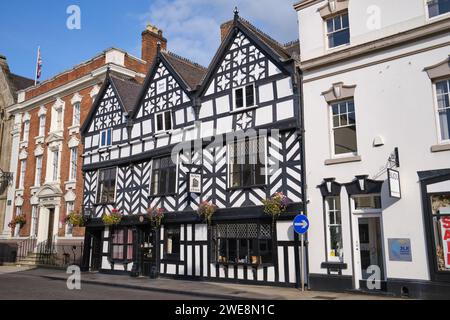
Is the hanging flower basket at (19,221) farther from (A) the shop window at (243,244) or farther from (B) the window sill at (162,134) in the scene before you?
(A) the shop window at (243,244)

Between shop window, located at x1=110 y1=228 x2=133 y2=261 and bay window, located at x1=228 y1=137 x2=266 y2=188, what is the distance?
21.9 feet

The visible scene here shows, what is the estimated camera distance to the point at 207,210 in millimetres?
16516

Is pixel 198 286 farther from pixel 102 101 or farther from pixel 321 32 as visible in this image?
pixel 102 101

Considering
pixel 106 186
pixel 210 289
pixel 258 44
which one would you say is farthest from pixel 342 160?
pixel 106 186

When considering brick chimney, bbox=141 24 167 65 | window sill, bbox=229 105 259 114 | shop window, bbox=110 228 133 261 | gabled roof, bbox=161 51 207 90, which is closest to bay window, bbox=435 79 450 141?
window sill, bbox=229 105 259 114

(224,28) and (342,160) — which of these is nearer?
(342,160)

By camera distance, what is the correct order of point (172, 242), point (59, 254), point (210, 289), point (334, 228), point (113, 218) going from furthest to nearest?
point (59, 254), point (113, 218), point (172, 242), point (210, 289), point (334, 228)

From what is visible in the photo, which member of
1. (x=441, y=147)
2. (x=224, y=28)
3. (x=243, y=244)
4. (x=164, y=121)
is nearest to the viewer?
(x=441, y=147)

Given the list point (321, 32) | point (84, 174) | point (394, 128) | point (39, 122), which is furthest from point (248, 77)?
point (39, 122)

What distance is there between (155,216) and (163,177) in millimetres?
1820

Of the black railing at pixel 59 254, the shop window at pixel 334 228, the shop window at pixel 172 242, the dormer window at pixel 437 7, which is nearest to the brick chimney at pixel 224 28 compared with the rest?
the shop window at pixel 172 242

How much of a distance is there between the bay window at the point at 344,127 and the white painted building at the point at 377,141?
0.11 ft

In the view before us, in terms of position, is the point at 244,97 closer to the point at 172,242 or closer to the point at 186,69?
the point at 186,69

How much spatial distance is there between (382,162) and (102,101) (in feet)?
52.5
